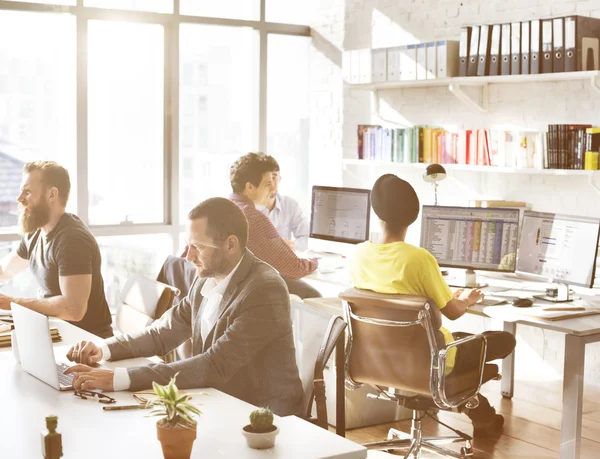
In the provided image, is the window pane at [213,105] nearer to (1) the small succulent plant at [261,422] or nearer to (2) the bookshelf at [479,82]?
(2) the bookshelf at [479,82]

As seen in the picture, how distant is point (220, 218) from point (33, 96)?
12.5ft

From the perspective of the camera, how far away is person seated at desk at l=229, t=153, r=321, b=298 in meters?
4.42

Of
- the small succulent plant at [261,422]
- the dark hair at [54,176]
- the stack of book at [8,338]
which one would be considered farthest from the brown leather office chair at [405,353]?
the small succulent plant at [261,422]

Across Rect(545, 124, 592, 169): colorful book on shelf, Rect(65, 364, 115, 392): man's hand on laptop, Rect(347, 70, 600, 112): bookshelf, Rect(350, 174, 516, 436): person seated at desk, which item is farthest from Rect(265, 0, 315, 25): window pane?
Rect(65, 364, 115, 392): man's hand on laptop

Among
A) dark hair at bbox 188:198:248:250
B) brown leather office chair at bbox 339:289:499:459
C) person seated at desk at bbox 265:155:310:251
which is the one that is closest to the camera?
dark hair at bbox 188:198:248:250

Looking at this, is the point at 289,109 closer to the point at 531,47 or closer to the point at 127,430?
the point at 531,47

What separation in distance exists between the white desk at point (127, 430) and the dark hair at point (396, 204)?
4.56 feet

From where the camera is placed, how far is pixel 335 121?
682cm

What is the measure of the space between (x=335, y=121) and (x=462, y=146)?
61.8 inches

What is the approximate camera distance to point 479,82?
18.1 ft

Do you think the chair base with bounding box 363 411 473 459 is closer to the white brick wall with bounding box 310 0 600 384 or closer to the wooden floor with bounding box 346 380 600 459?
the wooden floor with bounding box 346 380 600 459

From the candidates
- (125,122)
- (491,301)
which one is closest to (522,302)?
(491,301)

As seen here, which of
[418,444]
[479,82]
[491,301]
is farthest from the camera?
[479,82]

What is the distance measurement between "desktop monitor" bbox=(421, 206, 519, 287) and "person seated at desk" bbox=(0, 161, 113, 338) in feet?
6.00
